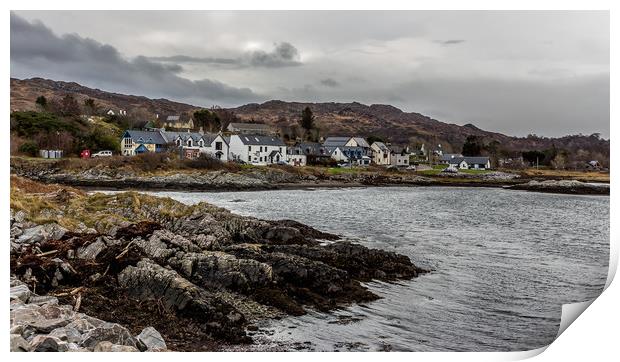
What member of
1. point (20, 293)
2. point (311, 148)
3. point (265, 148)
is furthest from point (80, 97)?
point (311, 148)

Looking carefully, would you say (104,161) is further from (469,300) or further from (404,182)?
(469,300)

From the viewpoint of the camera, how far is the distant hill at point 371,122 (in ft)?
19.1

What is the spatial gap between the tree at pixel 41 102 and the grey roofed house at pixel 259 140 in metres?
2.11

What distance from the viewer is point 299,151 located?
278 inches

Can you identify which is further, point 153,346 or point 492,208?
point 492,208

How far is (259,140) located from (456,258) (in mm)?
2790

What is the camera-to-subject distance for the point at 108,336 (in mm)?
4082

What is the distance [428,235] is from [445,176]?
786 millimetres

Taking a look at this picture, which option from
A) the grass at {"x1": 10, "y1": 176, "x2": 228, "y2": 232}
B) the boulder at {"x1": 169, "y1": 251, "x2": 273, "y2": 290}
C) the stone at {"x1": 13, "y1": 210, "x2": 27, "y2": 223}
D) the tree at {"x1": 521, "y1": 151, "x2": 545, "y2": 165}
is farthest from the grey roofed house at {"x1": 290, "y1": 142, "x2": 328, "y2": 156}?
the stone at {"x1": 13, "y1": 210, "x2": 27, "y2": 223}

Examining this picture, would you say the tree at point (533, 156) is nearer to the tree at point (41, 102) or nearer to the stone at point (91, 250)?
the stone at point (91, 250)

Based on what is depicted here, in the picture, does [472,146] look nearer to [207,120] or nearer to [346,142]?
[346,142]

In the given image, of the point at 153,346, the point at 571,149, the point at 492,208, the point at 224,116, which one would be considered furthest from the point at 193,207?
the point at 571,149

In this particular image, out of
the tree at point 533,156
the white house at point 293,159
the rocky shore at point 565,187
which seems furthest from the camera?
the white house at point 293,159

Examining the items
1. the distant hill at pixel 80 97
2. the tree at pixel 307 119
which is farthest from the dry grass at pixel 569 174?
the distant hill at pixel 80 97
